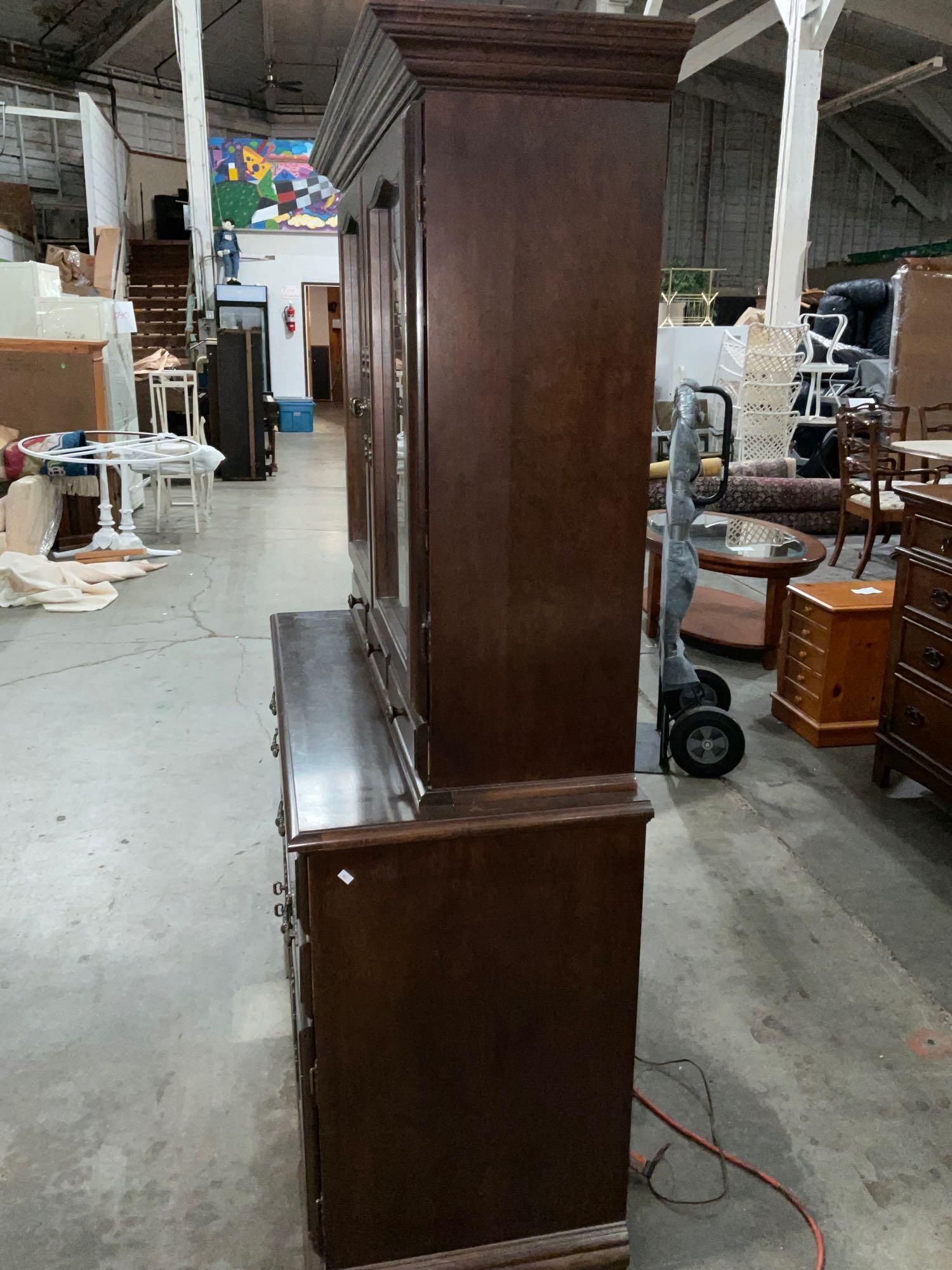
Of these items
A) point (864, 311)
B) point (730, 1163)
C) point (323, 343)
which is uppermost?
point (864, 311)

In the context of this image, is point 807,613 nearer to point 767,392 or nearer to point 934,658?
point 934,658

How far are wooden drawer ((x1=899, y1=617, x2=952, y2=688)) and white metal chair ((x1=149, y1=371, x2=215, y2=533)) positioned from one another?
505cm

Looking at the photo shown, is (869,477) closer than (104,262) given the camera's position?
Yes

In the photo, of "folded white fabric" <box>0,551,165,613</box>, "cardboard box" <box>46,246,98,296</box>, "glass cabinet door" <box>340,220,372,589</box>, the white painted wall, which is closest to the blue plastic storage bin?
the white painted wall

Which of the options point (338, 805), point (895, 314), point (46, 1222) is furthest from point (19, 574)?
point (895, 314)

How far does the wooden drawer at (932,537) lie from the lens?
2969 mm

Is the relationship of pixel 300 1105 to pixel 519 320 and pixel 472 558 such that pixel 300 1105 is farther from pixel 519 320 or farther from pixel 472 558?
pixel 519 320

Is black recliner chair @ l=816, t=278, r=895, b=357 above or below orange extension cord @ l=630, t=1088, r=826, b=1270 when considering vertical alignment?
above

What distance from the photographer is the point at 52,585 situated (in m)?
5.57

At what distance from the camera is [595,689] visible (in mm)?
1392

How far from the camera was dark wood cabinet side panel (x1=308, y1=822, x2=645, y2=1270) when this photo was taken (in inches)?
54.8

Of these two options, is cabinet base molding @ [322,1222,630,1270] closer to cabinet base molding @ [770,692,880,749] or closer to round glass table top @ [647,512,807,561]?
cabinet base molding @ [770,692,880,749]

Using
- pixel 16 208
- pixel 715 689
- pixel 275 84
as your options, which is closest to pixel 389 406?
pixel 715 689

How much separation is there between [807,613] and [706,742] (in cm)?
74
